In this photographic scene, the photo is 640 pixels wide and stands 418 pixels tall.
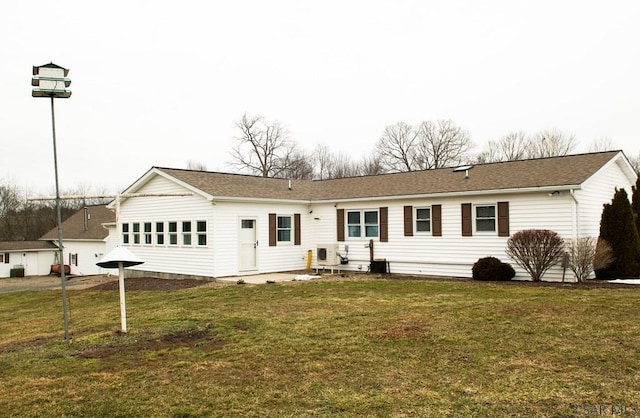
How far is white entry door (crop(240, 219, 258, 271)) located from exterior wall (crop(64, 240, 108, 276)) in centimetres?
1707

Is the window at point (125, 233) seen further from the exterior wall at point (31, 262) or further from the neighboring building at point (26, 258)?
the exterior wall at point (31, 262)

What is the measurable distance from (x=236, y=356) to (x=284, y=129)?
4598cm

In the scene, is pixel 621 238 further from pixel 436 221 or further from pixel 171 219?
pixel 171 219

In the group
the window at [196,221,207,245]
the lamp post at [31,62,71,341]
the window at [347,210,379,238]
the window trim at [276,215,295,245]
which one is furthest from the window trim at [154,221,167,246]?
the lamp post at [31,62,71,341]

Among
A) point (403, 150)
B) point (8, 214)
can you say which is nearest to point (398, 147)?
point (403, 150)

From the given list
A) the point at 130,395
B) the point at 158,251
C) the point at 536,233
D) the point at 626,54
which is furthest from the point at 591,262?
the point at 158,251

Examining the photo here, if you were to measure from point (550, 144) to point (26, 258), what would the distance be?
133 feet

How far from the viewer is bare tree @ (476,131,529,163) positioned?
4150 centimetres

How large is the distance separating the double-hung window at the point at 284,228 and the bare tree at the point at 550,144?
2713cm

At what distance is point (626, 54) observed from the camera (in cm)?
1980

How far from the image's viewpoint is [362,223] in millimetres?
19609

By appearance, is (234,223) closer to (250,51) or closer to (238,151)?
(250,51)

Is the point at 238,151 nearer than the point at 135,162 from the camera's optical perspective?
No

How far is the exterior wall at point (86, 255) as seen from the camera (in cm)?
3234
